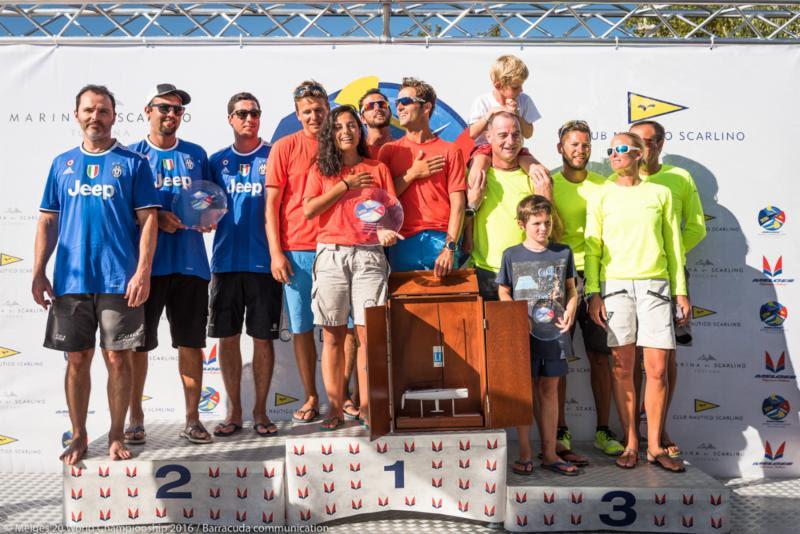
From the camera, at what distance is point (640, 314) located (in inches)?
155

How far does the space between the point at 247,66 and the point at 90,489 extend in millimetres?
2838

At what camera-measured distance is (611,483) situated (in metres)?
3.63

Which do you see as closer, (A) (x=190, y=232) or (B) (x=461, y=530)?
(B) (x=461, y=530)

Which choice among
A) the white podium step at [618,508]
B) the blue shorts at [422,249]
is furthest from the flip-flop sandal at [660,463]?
the blue shorts at [422,249]

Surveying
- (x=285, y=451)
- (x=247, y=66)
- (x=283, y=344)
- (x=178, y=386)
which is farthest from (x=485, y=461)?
(x=247, y=66)

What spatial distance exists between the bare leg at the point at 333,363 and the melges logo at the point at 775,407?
290 centimetres

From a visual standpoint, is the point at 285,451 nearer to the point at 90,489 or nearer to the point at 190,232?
the point at 90,489

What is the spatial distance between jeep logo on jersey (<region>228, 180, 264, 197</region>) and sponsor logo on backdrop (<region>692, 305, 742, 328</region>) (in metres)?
2.95

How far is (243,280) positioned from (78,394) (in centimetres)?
108

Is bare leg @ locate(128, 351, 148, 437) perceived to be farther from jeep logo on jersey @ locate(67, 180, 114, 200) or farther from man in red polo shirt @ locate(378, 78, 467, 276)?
man in red polo shirt @ locate(378, 78, 467, 276)

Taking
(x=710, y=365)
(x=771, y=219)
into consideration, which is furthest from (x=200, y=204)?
(x=771, y=219)

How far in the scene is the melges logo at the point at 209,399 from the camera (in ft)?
16.3

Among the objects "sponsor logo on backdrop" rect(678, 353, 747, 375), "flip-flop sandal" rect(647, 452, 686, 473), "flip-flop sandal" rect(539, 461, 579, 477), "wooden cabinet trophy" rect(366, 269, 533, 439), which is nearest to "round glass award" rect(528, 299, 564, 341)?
"wooden cabinet trophy" rect(366, 269, 533, 439)

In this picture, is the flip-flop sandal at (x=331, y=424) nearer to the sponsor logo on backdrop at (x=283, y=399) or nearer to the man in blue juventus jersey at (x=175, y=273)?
the man in blue juventus jersey at (x=175, y=273)
